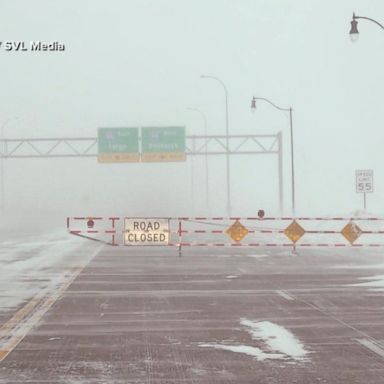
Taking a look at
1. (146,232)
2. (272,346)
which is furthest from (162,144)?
(272,346)

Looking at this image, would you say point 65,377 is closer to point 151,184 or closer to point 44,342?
point 44,342

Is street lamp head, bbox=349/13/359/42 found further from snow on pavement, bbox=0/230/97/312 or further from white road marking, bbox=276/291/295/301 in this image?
white road marking, bbox=276/291/295/301

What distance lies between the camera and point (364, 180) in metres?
29.8

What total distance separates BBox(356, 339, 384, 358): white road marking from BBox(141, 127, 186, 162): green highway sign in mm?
52493

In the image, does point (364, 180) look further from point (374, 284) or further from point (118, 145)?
point (118, 145)

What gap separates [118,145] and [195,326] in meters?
52.3

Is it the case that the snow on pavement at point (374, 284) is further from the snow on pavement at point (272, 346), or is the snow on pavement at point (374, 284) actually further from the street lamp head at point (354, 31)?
the street lamp head at point (354, 31)

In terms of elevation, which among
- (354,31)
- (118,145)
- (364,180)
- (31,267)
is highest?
(354,31)

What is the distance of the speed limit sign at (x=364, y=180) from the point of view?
29.8m

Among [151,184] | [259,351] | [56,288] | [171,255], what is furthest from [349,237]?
[151,184]

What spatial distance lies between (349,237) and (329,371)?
1671cm

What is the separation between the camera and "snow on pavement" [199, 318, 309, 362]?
7863mm

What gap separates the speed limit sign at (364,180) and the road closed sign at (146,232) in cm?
1012

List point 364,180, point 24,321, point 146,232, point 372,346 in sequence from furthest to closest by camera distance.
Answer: point 364,180, point 146,232, point 24,321, point 372,346
